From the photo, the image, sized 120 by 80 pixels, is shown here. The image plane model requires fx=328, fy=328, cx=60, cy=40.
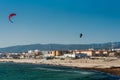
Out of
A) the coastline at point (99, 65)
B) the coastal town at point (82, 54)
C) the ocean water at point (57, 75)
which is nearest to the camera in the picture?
the ocean water at point (57, 75)

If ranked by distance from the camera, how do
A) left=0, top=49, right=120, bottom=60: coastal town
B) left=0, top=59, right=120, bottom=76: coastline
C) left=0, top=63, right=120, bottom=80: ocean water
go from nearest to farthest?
1. left=0, top=63, right=120, bottom=80: ocean water
2. left=0, top=59, right=120, bottom=76: coastline
3. left=0, top=49, right=120, bottom=60: coastal town

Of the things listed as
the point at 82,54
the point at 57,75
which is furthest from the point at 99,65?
the point at 82,54

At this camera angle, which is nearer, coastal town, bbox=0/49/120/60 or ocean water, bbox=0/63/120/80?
ocean water, bbox=0/63/120/80

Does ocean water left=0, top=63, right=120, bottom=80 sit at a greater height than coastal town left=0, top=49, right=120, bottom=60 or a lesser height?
lesser

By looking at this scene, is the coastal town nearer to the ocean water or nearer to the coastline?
the coastline

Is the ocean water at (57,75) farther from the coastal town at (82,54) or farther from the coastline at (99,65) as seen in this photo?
the coastal town at (82,54)

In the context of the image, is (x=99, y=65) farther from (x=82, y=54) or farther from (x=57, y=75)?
(x=82, y=54)

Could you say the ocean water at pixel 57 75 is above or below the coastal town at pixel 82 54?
below

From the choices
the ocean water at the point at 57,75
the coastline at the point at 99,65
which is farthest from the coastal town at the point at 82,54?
the ocean water at the point at 57,75

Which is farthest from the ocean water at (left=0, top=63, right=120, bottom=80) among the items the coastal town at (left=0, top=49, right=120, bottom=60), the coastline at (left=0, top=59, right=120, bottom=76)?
the coastal town at (left=0, top=49, right=120, bottom=60)

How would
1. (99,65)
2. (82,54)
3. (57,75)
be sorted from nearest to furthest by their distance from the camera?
(57,75)
(99,65)
(82,54)

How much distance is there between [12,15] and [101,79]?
11.7 meters

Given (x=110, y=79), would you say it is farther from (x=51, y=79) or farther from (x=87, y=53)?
(x=87, y=53)

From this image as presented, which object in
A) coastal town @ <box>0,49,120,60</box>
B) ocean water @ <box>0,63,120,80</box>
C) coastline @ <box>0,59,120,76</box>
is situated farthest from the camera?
coastal town @ <box>0,49,120,60</box>
